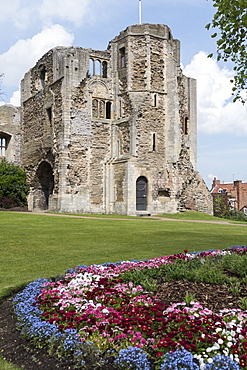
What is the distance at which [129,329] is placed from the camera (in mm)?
4195

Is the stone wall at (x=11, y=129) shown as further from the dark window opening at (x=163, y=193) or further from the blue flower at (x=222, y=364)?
the blue flower at (x=222, y=364)

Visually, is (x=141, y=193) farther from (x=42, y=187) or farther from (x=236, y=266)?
(x=236, y=266)

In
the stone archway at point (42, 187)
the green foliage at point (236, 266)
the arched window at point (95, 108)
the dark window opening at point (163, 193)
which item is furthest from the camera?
the stone archway at point (42, 187)

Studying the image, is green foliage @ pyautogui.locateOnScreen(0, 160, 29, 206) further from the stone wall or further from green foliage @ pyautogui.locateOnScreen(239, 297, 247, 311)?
green foliage @ pyautogui.locateOnScreen(239, 297, 247, 311)

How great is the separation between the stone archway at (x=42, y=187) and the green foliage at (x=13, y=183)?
0.96 meters

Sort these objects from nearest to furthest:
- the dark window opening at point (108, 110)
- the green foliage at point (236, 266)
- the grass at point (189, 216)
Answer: the green foliage at point (236, 266), the grass at point (189, 216), the dark window opening at point (108, 110)

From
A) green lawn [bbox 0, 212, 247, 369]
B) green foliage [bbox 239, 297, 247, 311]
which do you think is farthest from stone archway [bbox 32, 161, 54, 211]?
green foliage [bbox 239, 297, 247, 311]

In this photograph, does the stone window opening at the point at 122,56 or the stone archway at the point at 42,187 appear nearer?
the stone window opening at the point at 122,56

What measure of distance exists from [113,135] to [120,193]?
188 inches

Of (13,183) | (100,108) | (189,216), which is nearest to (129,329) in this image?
(189,216)

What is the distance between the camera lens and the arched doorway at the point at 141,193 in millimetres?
28250

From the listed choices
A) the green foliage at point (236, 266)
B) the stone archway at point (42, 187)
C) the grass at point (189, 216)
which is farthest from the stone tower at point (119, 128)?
the green foliage at point (236, 266)

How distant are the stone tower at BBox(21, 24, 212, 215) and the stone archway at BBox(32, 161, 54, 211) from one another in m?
2.46

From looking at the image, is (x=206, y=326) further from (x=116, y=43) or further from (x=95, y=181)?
(x=116, y=43)
